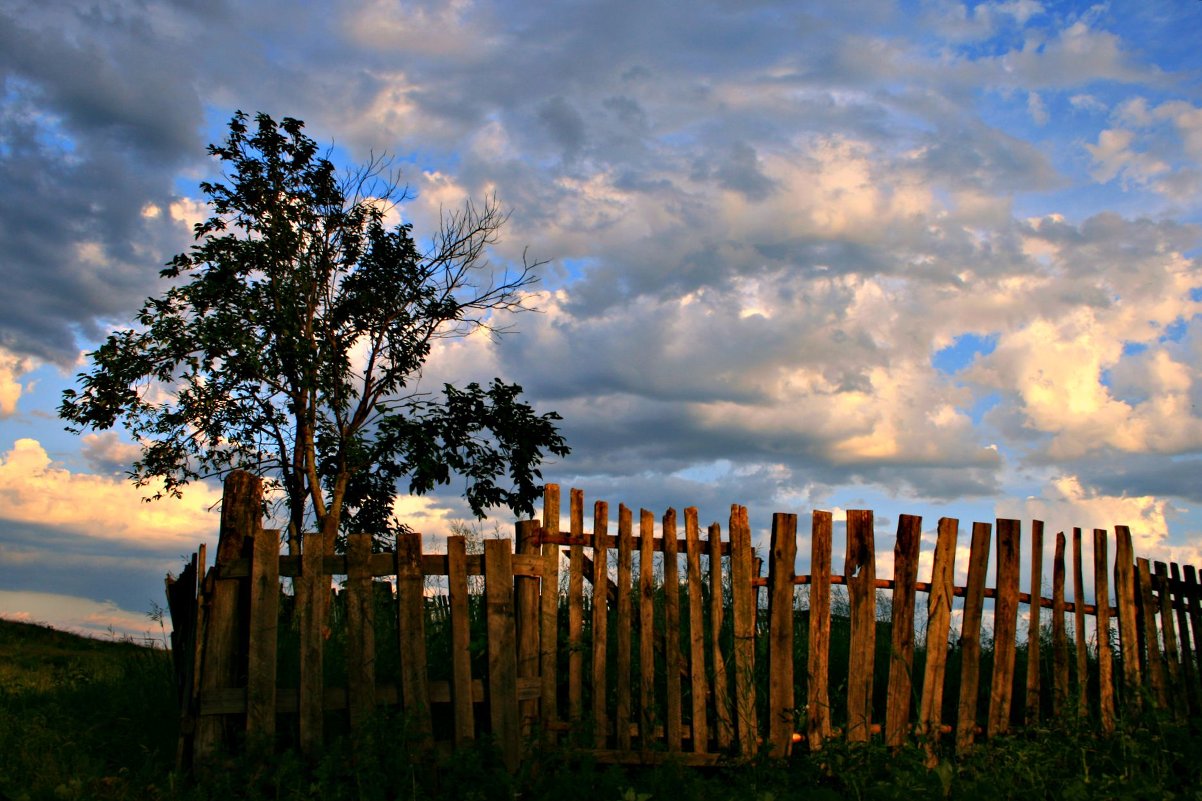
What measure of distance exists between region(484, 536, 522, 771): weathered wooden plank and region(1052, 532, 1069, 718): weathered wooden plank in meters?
4.28

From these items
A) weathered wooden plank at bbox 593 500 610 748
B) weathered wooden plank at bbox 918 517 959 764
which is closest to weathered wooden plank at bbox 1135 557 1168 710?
weathered wooden plank at bbox 918 517 959 764

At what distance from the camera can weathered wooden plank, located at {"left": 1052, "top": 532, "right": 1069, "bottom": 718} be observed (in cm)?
783

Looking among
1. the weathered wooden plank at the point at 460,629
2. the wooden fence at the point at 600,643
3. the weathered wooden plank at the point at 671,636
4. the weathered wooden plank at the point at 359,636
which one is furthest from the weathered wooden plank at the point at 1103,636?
the weathered wooden plank at the point at 359,636

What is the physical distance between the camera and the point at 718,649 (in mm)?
7090

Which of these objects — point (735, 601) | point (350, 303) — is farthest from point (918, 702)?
point (350, 303)

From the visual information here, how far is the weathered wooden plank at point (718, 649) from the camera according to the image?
→ 23.0 ft

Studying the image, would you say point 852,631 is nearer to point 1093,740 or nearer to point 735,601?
point 735,601

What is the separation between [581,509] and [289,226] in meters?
11.7

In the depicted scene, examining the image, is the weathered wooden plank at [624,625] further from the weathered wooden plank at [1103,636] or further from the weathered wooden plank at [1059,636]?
the weathered wooden plank at [1103,636]

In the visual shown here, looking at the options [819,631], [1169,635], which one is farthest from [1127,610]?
[819,631]

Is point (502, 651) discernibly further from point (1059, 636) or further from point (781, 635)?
point (1059, 636)

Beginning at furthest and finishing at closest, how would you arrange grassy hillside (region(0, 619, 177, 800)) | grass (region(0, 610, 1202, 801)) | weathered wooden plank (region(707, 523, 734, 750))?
weathered wooden plank (region(707, 523, 734, 750)), grassy hillside (region(0, 619, 177, 800)), grass (region(0, 610, 1202, 801))

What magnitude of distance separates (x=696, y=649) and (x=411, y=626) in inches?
80.6

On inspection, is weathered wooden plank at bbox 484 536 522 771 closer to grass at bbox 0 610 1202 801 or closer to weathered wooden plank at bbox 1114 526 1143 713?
grass at bbox 0 610 1202 801
